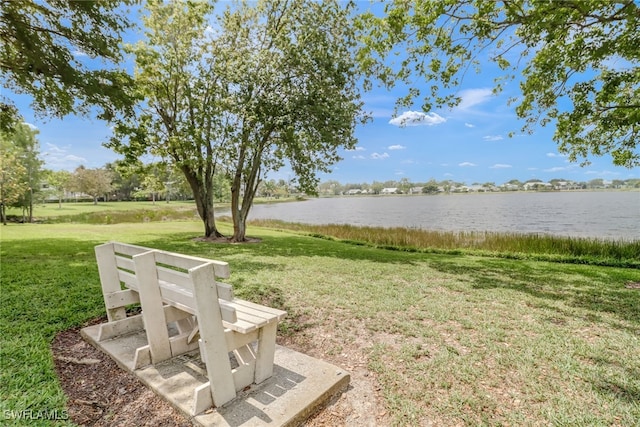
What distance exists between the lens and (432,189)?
122750 millimetres

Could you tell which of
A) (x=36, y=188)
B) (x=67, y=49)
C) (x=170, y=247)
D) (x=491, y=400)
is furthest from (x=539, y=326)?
(x=36, y=188)

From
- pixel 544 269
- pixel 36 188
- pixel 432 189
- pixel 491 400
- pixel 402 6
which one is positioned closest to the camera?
pixel 491 400

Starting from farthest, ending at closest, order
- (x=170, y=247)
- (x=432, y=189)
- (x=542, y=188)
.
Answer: (x=432, y=189) < (x=542, y=188) < (x=170, y=247)

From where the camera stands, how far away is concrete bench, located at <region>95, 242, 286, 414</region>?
2178mm

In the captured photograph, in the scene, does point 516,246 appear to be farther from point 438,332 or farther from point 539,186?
point 539,186

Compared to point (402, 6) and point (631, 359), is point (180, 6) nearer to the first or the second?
point (402, 6)

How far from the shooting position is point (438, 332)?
3.75 metres

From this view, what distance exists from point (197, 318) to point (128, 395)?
45.4 inches

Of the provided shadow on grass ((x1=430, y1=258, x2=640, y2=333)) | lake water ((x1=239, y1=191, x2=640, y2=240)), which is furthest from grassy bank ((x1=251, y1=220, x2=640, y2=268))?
lake water ((x1=239, y1=191, x2=640, y2=240))

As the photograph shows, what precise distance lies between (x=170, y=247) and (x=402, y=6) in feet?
31.0

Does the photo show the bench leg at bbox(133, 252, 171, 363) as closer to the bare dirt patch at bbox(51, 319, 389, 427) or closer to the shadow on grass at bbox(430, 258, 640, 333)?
the bare dirt patch at bbox(51, 319, 389, 427)

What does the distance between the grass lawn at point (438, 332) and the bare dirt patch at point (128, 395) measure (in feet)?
0.29

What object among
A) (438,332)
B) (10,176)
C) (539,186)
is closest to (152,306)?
(438,332)

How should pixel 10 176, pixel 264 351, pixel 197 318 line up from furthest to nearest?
pixel 10 176 → pixel 264 351 → pixel 197 318
